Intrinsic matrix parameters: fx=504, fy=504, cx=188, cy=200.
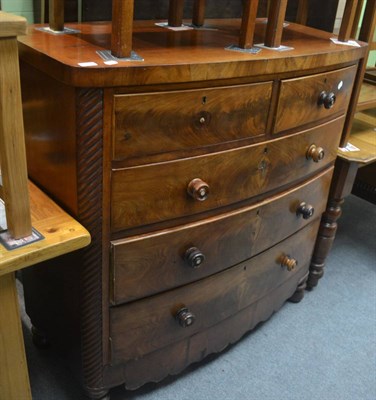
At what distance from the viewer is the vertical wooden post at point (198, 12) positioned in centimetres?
133

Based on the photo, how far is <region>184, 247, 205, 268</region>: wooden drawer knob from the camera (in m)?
1.12

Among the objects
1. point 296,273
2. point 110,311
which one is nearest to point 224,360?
Result: point 296,273

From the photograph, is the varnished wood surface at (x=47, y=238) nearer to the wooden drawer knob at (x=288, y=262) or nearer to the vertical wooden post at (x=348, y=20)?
the wooden drawer knob at (x=288, y=262)

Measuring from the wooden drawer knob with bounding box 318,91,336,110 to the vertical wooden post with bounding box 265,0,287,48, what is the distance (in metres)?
0.18

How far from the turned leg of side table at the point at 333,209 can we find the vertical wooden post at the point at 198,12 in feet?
2.04

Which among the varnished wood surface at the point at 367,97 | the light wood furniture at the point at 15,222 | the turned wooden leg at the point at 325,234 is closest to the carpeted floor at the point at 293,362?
the turned wooden leg at the point at 325,234

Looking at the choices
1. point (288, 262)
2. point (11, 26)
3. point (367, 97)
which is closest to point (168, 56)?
point (11, 26)

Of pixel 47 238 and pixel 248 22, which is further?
pixel 248 22

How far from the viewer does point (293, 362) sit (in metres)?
1.53

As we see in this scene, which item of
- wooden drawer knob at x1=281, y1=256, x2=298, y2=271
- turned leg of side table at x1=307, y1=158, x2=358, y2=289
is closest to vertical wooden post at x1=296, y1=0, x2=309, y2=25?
turned leg of side table at x1=307, y1=158, x2=358, y2=289

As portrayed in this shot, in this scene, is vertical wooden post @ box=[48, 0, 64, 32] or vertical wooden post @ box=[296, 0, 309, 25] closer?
vertical wooden post @ box=[48, 0, 64, 32]

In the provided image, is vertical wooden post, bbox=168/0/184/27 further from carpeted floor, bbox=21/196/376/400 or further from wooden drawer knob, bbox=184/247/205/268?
carpeted floor, bbox=21/196/376/400

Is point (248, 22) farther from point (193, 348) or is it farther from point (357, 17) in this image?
point (193, 348)

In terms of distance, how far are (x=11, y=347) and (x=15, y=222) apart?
27 centimetres
